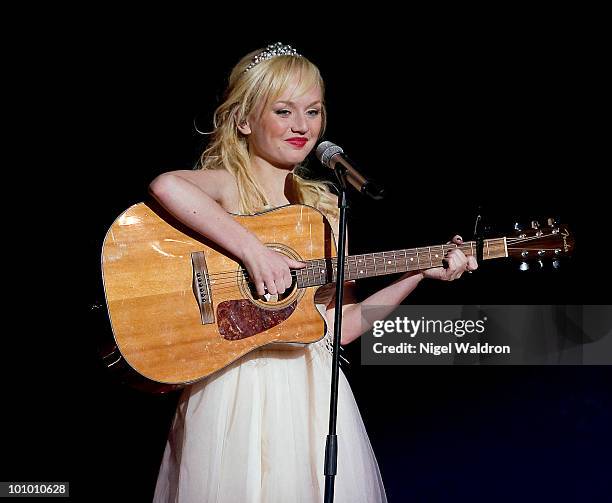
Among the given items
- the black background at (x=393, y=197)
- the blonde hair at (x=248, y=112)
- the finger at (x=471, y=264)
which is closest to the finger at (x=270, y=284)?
the blonde hair at (x=248, y=112)

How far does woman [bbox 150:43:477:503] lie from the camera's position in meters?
1.97

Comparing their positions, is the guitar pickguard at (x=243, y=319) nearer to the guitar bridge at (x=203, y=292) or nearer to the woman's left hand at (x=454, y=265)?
the guitar bridge at (x=203, y=292)

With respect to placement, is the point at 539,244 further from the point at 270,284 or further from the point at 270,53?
the point at 270,53

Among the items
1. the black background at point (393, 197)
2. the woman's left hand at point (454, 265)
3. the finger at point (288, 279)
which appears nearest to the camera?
the finger at point (288, 279)

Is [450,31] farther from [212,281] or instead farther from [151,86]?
[212,281]

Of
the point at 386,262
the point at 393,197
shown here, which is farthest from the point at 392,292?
the point at 393,197

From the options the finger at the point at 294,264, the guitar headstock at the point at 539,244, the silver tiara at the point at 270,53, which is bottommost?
the finger at the point at 294,264

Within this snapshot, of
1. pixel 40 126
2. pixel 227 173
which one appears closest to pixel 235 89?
pixel 227 173

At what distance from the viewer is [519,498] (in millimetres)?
2680

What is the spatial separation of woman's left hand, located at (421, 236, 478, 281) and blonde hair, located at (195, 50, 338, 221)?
40 cm

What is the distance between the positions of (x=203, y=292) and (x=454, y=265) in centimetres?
69

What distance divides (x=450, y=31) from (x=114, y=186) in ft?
4.33

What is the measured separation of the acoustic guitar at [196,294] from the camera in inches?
74.8

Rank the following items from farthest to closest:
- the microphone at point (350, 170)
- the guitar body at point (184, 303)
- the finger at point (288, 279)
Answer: the finger at point (288, 279) < the guitar body at point (184, 303) < the microphone at point (350, 170)
